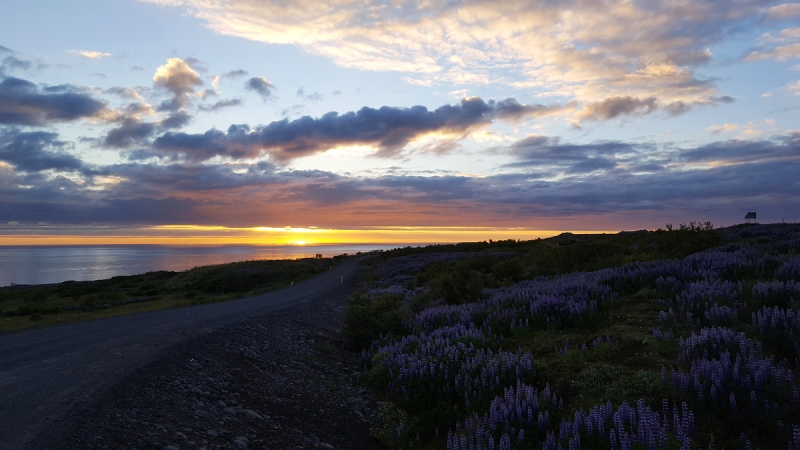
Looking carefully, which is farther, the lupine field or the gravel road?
the gravel road

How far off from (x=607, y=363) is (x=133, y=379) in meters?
7.66

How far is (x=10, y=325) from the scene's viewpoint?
1842cm

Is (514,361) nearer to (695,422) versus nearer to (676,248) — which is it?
(695,422)

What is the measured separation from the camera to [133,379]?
24.0ft

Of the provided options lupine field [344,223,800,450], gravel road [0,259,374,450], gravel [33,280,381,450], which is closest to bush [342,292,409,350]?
lupine field [344,223,800,450]

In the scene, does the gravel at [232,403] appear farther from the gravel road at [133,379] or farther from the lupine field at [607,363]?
the lupine field at [607,363]

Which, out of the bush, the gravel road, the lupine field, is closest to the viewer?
the lupine field

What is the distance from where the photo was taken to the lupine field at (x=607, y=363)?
4.60m

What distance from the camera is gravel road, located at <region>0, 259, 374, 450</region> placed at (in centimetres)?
555

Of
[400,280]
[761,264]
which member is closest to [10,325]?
[400,280]

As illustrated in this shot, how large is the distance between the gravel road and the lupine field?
1.43 m

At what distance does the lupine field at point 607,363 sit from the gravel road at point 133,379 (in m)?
1.43

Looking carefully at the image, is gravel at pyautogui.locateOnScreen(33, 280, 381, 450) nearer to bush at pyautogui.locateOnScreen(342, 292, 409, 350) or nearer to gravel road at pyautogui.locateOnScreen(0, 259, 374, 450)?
gravel road at pyautogui.locateOnScreen(0, 259, 374, 450)

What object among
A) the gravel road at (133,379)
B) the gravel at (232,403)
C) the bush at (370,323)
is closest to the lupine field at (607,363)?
the bush at (370,323)
